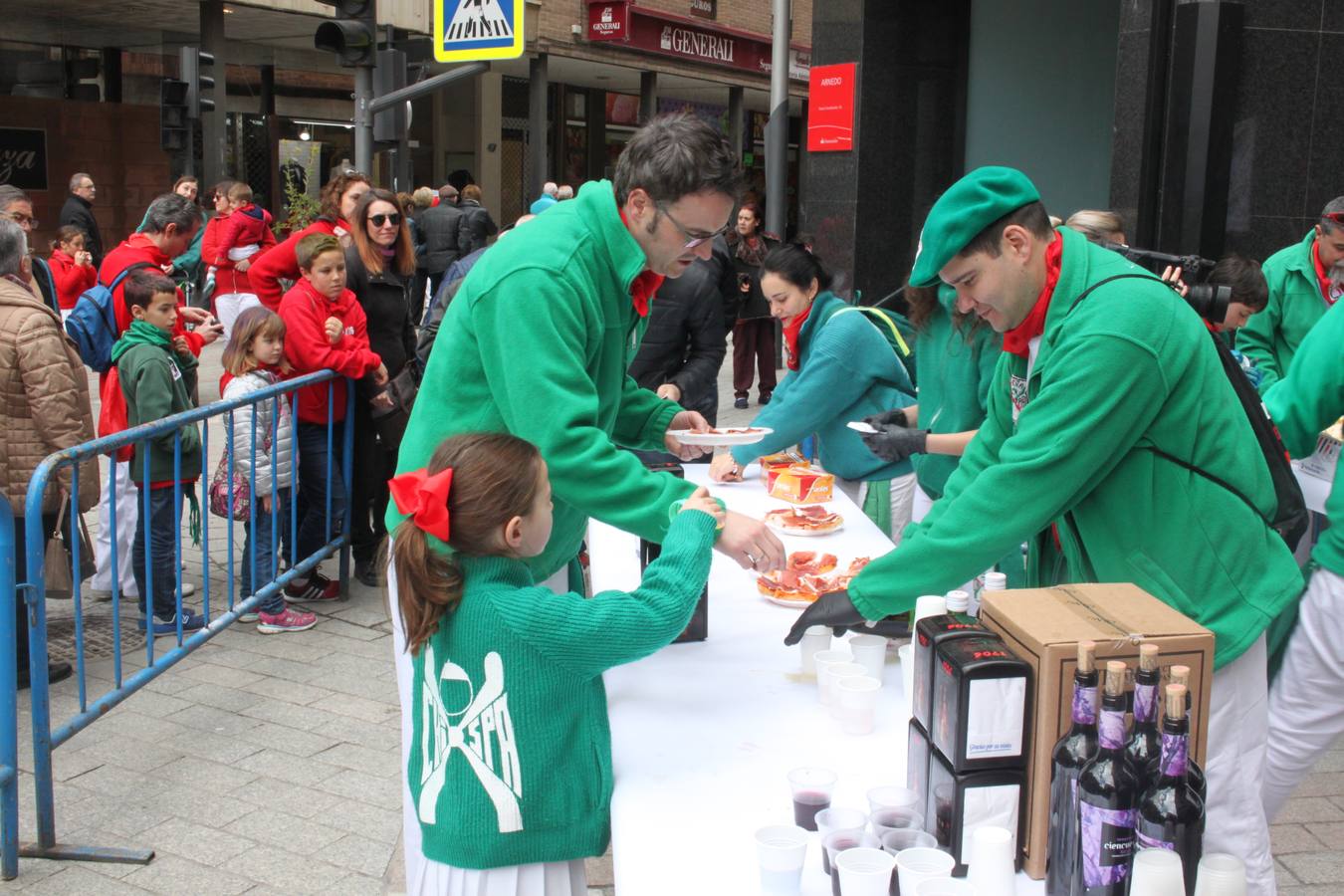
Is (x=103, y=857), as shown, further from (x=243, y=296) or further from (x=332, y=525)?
(x=243, y=296)

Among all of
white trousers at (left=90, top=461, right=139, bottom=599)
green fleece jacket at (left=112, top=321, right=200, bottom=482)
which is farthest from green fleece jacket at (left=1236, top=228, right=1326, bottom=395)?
white trousers at (left=90, top=461, right=139, bottom=599)

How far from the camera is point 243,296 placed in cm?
1148

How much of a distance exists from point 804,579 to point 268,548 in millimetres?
3294

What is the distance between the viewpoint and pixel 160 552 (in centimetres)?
582

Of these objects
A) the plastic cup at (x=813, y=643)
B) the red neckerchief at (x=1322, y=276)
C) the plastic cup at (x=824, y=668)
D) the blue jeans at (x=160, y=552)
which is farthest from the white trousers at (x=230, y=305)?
the plastic cup at (x=824, y=668)

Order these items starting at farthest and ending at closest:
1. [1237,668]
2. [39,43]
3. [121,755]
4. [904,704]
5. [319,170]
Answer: [319,170] < [39,43] < [121,755] < [904,704] < [1237,668]

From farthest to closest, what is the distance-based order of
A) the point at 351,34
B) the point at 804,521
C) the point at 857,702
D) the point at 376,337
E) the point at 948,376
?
the point at 351,34
the point at 376,337
the point at 948,376
the point at 804,521
the point at 857,702

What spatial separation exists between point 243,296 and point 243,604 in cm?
652

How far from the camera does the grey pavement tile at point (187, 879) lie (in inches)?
151

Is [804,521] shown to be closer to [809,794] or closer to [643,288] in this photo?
[643,288]

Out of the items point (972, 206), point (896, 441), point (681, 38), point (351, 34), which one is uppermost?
point (681, 38)

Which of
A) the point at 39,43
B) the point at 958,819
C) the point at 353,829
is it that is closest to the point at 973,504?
the point at 958,819

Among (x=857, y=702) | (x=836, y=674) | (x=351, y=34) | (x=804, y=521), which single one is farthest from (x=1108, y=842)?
(x=351, y=34)

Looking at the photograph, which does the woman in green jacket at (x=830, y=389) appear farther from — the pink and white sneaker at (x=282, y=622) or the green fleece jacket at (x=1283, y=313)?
the pink and white sneaker at (x=282, y=622)
